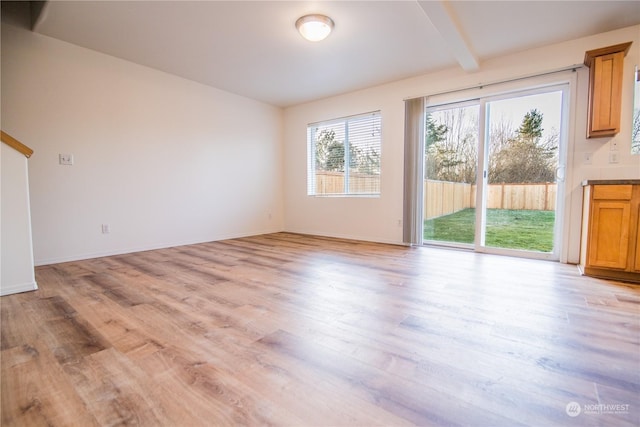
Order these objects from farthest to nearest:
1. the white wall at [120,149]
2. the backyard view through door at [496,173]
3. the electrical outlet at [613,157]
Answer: the backyard view through door at [496,173] → the white wall at [120,149] → the electrical outlet at [613,157]

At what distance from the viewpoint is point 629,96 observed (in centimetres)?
281

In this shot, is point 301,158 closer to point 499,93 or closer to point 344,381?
point 499,93

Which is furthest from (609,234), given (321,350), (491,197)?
(321,350)

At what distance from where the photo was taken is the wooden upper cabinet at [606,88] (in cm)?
274

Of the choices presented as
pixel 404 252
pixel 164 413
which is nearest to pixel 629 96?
pixel 404 252

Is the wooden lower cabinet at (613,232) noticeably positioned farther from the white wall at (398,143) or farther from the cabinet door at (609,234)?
the white wall at (398,143)

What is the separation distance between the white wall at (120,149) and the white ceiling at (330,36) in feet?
1.04

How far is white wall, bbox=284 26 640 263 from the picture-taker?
2.95 m

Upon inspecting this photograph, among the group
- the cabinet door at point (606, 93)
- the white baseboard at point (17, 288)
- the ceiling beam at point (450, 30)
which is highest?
the ceiling beam at point (450, 30)

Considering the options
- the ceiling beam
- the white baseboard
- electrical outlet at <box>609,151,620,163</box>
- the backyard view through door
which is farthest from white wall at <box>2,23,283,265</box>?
electrical outlet at <box>609,151,620,163</box>

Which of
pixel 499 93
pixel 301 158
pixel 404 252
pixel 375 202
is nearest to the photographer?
pixel 499 93

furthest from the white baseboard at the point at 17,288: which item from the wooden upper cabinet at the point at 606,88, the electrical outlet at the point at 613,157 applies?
the electrical outlet at the point at 613,157

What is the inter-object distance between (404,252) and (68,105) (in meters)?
4.44

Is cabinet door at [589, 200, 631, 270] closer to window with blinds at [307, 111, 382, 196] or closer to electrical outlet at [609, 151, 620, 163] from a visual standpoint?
electrical outlet at [609, 151, 620, 163]
